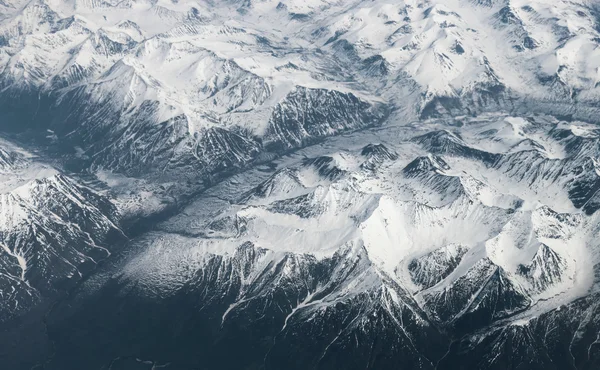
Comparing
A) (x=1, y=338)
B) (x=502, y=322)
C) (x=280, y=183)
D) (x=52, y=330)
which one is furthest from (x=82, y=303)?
(x=502, y=322)

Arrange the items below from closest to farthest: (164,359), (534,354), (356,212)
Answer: (534,354)
(164,359)
(356,212)

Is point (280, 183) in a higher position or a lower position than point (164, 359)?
higher

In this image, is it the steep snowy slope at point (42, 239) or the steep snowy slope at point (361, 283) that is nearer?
the steep snowy slope at point (361, 283)

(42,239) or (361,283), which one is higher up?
(42,239)

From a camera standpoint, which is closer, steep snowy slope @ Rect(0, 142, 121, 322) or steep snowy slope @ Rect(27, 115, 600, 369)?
steep snowy slope @ Rect(27, 115, 600, 369)

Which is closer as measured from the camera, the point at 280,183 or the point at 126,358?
the point at 126,358

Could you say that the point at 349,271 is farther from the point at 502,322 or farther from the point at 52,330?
the point at 52,330

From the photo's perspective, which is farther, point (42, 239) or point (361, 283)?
point (42, 239)

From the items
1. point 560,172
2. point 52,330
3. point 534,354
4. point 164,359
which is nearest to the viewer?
point 534,354

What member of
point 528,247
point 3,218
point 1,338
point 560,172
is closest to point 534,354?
point 528,247
